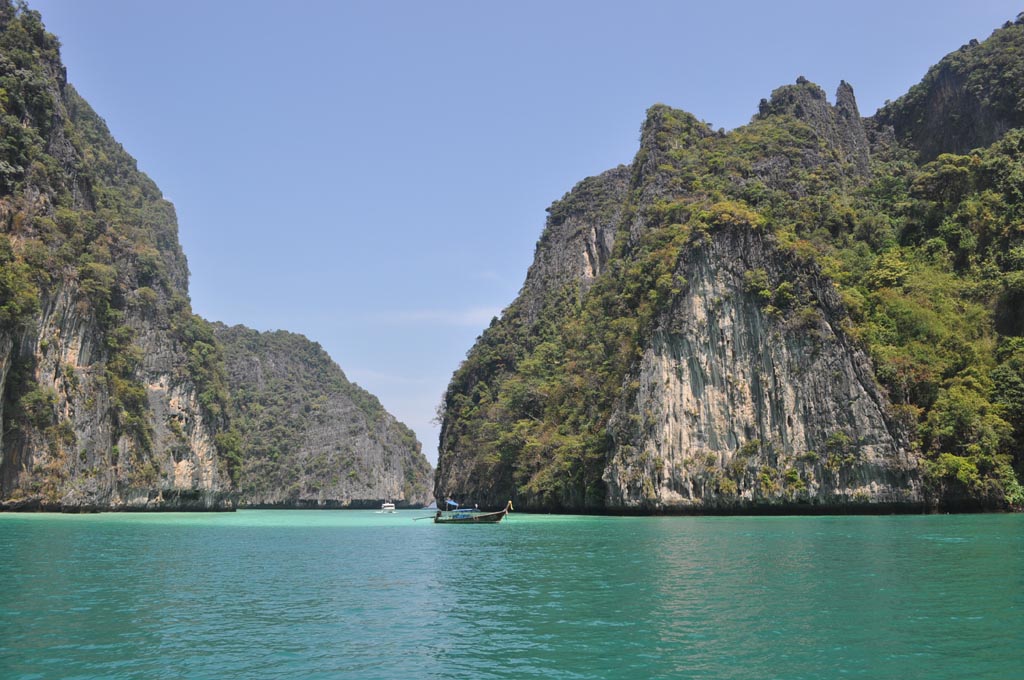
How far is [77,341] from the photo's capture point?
56.2 metres

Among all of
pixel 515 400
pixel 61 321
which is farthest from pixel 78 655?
pixel 515 400

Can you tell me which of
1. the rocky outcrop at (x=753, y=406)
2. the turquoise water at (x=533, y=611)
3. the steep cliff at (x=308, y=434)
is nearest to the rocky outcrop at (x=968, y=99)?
the rocky outcrop at (x=753, y=406)

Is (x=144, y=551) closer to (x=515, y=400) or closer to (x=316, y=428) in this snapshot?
(x=515, y=400)

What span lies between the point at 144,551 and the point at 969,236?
5070cm

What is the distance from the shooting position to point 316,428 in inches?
5689

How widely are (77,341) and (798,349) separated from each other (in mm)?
51525

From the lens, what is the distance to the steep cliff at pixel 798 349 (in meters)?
41.9

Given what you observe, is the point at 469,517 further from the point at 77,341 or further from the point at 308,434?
the point at 308,434

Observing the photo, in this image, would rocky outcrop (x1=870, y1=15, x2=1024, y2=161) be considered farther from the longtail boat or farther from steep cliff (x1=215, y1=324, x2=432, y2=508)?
steep cliff (x1=215, y1=324, x2=432, y2=508)

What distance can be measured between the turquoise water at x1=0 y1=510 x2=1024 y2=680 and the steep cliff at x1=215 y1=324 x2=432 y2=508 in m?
108

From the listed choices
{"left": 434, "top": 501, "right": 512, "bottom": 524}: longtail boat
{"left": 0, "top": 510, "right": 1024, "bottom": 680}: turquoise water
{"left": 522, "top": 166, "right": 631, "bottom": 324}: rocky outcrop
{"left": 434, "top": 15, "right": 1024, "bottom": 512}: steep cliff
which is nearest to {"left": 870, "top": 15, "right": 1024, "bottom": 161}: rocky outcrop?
{"left": 434, "top": 15, "right": 1024, "bottom": 512}: steep cliff

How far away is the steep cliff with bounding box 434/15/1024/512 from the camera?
41.9 metres

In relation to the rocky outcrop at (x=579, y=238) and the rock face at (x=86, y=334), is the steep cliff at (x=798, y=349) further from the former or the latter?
the rock face at (x=86, y=334)

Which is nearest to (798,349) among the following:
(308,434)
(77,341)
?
(77,341)
